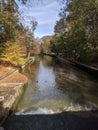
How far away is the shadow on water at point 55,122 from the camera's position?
686 centimetres

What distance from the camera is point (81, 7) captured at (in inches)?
587

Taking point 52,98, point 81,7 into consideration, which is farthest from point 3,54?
point 52,98

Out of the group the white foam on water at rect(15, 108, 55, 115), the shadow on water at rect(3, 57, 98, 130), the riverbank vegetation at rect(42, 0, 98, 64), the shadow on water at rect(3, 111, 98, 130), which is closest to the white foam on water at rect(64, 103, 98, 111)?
the shadow on water at rect(3, 57, 98, 130)

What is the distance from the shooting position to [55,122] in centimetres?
724

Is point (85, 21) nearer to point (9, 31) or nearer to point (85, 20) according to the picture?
point (85, 20)

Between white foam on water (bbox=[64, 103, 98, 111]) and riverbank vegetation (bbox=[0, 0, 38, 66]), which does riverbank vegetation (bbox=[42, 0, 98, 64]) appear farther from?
white foam on water (bbox=[64, 103, 98, 111])

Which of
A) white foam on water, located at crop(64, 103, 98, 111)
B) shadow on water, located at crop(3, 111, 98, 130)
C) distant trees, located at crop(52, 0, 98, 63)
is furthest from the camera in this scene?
distant trees, located at crop(52, 0, 98, 63)

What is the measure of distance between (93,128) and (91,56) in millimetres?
17416

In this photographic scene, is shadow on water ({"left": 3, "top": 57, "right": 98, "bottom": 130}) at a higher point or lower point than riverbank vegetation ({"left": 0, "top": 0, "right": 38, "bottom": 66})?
lower

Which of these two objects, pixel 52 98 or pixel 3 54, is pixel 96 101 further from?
pixel 3 54

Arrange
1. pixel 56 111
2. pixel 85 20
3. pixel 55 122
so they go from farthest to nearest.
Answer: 1. pixel 85 20
2. pixel 56 111
3. pixel 55 122

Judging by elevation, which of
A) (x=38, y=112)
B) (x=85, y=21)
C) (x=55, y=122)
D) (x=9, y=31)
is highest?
(x=85, y=21)

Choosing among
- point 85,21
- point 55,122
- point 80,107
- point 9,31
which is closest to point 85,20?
point 85,21

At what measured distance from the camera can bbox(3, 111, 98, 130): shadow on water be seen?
6.86m
